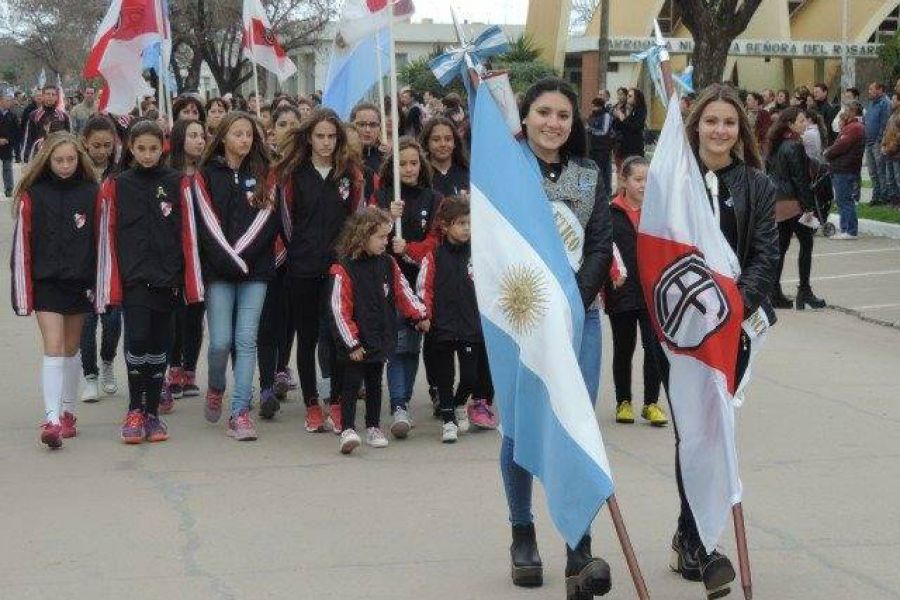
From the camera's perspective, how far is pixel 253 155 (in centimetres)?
884

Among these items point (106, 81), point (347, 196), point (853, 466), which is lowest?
point (853, 466)

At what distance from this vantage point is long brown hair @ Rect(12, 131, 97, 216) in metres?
8.44

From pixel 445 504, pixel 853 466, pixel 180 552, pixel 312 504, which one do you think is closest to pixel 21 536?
pixel 180 552

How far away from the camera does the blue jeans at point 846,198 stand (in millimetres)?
19453

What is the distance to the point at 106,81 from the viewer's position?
12.4 meters

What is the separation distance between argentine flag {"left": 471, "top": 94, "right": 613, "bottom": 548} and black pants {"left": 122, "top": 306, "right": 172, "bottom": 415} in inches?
132

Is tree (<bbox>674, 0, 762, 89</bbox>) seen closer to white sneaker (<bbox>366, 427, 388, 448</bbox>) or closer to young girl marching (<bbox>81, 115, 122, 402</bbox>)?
young girl marching (<bbox>81, 115, 122, 402</bbox>)

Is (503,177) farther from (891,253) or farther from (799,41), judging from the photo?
(799,41)

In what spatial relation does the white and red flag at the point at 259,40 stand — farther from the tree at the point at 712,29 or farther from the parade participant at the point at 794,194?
the tree at the point at 712,29

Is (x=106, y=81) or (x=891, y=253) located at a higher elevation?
(x=106, y=81)

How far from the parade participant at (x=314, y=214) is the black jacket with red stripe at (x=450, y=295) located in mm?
556

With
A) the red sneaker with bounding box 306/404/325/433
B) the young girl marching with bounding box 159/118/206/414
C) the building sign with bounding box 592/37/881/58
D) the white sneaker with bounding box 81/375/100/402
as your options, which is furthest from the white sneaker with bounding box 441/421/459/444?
the building sign with bounding box 592/37/881/58

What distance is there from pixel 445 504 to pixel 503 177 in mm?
2122

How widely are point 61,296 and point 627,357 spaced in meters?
3.20
